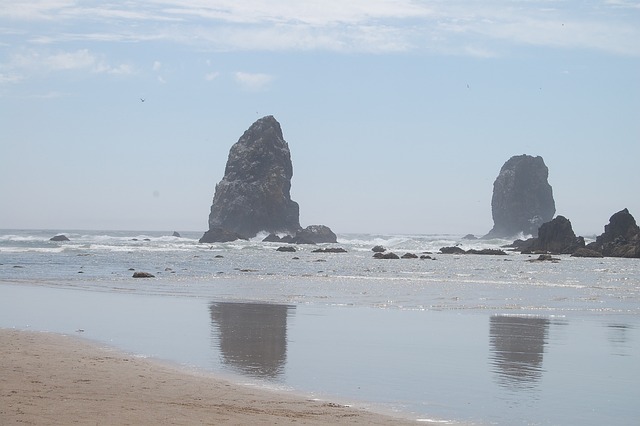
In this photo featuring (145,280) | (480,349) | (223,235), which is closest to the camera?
(480,349)

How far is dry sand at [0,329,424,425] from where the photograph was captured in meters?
9.80

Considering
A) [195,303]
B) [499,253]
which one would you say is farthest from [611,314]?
[499,253]

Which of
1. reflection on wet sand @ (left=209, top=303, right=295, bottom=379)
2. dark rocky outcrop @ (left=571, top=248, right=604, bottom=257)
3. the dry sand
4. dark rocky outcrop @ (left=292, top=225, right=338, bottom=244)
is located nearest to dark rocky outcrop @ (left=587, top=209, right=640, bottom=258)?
dark rocky outcrop @ (left=571, top=248, right=604, bottom=257)

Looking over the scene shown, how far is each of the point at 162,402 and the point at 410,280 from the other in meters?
35.7

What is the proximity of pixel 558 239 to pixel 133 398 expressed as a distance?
104m

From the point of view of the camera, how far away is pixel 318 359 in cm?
1555

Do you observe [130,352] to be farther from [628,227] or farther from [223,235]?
[223,235]

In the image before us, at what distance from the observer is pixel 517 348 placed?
17.6 m

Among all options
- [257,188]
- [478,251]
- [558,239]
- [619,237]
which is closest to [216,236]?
[257,188]

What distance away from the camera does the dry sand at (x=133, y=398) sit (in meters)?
9.80

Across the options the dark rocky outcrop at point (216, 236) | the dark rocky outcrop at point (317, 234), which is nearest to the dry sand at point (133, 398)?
the dark rocky outcrop at point (216, 236)

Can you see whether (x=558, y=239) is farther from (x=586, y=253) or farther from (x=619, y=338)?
(x=619, y=338)

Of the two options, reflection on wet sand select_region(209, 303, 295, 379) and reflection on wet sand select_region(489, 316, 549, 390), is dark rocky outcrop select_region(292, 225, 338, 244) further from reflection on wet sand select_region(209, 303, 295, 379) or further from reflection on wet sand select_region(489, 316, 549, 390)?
reflection on wet sand select_region(489, 316, 549, 390)

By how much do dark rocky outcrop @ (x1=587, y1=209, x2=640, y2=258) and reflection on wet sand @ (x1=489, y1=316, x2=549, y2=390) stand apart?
77711mm
